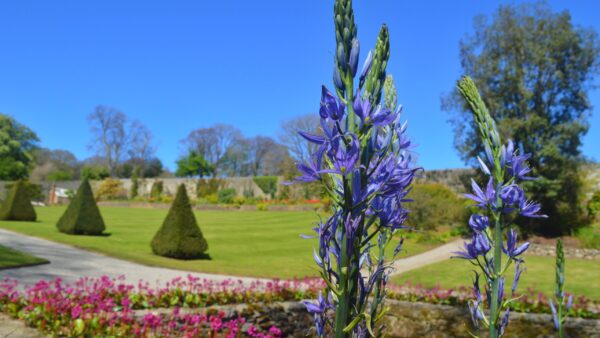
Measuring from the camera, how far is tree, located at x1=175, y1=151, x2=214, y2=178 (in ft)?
201

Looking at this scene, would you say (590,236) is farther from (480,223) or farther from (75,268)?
(480,223)

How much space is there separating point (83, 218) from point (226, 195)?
72.0 ft

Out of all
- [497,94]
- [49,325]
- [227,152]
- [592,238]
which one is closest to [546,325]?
[49,325]

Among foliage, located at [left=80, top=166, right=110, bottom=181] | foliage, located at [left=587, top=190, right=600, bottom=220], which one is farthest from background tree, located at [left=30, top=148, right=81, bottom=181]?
foliage, located at [left=587, top=190, right=600, bottom=220]

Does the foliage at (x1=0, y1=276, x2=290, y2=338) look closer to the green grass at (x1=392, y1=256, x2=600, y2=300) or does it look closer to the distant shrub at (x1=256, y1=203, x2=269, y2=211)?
the green grass at (x1=392, y1=256, x2=600, y2=300)

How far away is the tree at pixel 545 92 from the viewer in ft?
62.0

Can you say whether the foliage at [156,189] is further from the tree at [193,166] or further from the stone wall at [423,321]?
the stone wall at [423,321]

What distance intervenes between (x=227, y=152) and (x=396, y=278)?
187 ft

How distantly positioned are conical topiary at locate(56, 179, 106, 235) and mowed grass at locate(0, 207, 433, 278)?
1.44 feet

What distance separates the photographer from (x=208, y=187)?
42.7m

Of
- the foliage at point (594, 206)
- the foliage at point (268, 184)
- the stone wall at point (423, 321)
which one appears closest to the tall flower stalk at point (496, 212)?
the stone wall at point (423, 321)

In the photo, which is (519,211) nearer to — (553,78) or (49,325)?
(49,325)

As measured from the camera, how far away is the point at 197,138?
6719cm

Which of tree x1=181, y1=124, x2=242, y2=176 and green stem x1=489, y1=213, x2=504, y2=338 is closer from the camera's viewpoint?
green stem x1=489, y1=213, x2=504, y2=338
